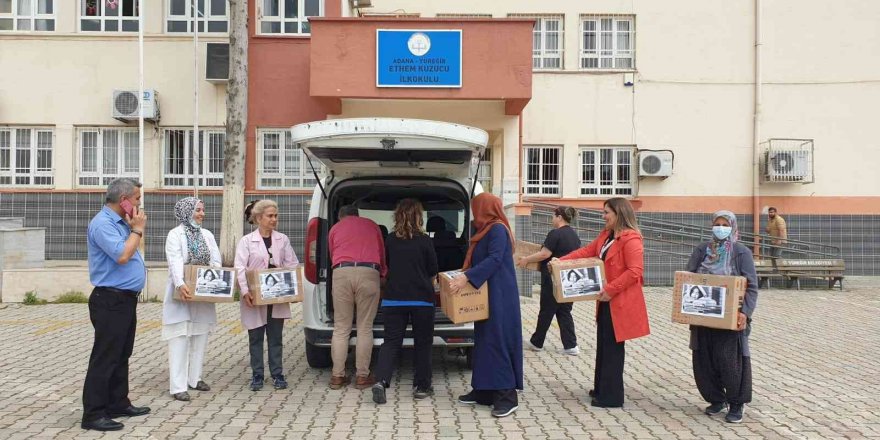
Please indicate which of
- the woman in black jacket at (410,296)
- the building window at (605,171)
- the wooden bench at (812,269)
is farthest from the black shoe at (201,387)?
the wooden bench at (812,269)

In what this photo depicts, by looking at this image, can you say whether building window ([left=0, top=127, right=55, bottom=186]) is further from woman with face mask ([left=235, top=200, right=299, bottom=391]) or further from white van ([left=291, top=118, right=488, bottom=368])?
woman with face mask ([left=235, top=200, right=299, bottom=391])

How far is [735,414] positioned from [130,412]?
4.77 m

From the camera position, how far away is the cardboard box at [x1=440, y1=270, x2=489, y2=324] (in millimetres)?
5672

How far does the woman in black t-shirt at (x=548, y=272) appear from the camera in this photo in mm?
8141

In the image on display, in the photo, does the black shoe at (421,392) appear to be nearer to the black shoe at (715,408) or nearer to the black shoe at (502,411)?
the black shoe at (502,411)

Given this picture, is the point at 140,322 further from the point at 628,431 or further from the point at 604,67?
the point at 604,67

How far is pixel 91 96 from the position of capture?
15125 millimetres

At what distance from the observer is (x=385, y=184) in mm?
7137

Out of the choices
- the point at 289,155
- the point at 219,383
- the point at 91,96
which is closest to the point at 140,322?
the point at 219,383

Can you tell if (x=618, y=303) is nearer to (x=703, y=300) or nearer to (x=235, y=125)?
(x=703, y=300)

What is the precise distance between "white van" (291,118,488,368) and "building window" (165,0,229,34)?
9.38 m

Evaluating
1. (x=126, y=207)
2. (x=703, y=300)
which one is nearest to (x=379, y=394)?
(x=126, y=207)

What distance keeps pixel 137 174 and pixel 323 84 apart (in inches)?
202

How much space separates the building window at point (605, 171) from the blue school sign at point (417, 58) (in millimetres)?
5085
